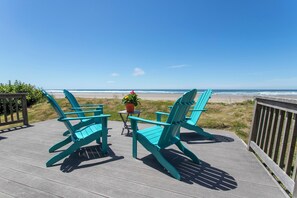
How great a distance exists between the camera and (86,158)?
230 cm

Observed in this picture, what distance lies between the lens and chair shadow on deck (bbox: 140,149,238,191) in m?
1.62

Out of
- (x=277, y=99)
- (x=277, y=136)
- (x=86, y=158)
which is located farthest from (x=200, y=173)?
(x=86, y=158)

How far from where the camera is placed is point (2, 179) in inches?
67.1

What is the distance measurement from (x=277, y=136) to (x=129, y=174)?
183 cm

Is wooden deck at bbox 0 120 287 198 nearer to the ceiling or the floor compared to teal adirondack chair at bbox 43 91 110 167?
nearer to the floor

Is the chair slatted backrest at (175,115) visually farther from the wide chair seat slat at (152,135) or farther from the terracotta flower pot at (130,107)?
the terracotta flower pot at (130,107)

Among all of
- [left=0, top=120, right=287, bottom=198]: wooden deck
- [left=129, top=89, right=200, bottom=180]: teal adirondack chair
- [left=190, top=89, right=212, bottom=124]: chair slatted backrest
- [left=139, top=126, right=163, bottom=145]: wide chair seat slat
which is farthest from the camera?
[left=190, top=89, right=212, bottom=124]: chair slatted backrest

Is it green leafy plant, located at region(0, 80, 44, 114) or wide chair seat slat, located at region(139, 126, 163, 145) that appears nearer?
wide chair seat slat, located at region(139, 126, 163, 145)

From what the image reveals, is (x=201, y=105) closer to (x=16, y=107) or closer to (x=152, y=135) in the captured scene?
(x=152, y=135)

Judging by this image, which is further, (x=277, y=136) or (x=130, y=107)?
(x=130, y=107)

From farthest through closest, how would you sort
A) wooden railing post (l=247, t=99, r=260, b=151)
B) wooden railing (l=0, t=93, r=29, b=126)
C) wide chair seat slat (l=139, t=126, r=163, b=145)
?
wooden railing (l=0, t=93, r=29, b=126) < wooden railing post (l=247, t=99, r=260, b=151) < wide chair seat slat (l=139, t=126, r=163, b=145)

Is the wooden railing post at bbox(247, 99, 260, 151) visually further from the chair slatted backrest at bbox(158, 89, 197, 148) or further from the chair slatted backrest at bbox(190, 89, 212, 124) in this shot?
the chair slatted backrest at bbox(158, 89, 197, 148)

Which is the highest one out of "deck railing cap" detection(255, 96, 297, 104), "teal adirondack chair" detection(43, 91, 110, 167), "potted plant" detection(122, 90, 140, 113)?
"deck railing cap" detection(255, 96, 297, 104)

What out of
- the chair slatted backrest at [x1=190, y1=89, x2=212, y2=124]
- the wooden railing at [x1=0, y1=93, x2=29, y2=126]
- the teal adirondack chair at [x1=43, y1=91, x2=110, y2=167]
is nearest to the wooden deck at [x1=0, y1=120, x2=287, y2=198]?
the teal adirondack chair at [x1=43, y1=91, x2=110, y2=167]
